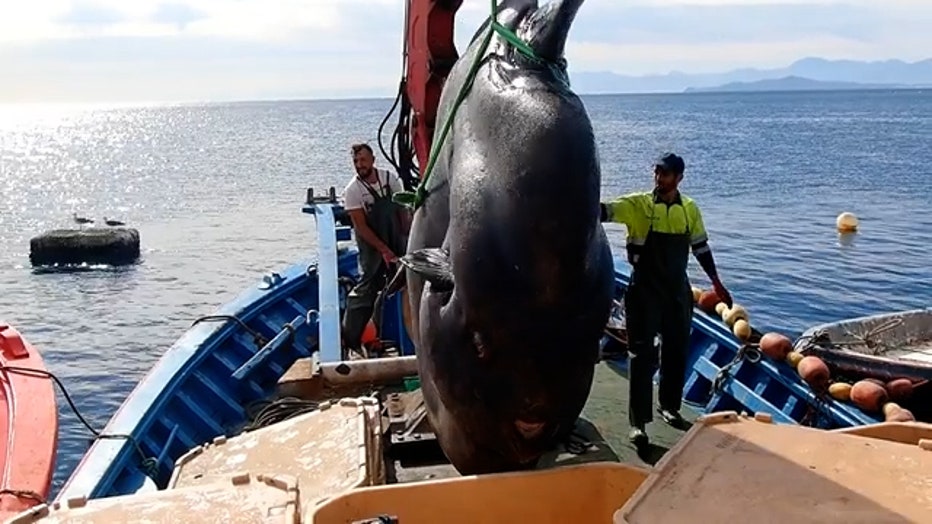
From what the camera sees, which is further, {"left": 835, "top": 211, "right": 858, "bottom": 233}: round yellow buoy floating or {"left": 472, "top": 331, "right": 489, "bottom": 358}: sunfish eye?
{"left": 835, "top": 211, "right": 858, "bottom": 233}: round yellow buoy floating

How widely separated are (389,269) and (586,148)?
5211 mm

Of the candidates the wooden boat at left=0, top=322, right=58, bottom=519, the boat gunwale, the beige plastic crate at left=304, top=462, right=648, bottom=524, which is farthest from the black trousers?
the wooden boat at left=0, top=322, right=58, bottom=519

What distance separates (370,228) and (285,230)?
24.0 m

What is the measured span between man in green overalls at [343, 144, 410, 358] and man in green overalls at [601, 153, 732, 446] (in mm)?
2834

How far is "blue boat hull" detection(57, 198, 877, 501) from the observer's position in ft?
23.2

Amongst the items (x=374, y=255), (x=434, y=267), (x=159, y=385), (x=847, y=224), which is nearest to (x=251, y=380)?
(x=159, y=385)

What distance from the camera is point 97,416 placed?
587 inches

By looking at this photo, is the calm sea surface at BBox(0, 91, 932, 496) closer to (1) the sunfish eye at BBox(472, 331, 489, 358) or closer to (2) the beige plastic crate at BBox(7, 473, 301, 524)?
(2) the beige plastic crate at BBox(7, 473, 301, 524)

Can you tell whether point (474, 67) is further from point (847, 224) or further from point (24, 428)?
point (847, 224)

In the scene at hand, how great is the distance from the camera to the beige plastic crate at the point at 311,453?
4301 mm

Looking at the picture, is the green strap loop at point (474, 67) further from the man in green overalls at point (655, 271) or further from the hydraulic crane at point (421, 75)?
the man in green overalls at point (655, 271)

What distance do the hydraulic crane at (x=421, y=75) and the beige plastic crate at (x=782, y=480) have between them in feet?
8.86

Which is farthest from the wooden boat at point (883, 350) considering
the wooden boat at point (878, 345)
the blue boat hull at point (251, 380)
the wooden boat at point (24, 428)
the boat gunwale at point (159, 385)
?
the wooden boat at point (24, 428)

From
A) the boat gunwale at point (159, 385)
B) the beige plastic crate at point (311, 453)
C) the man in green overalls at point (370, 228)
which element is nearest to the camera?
the beige plastic crate at point (311, 453)
